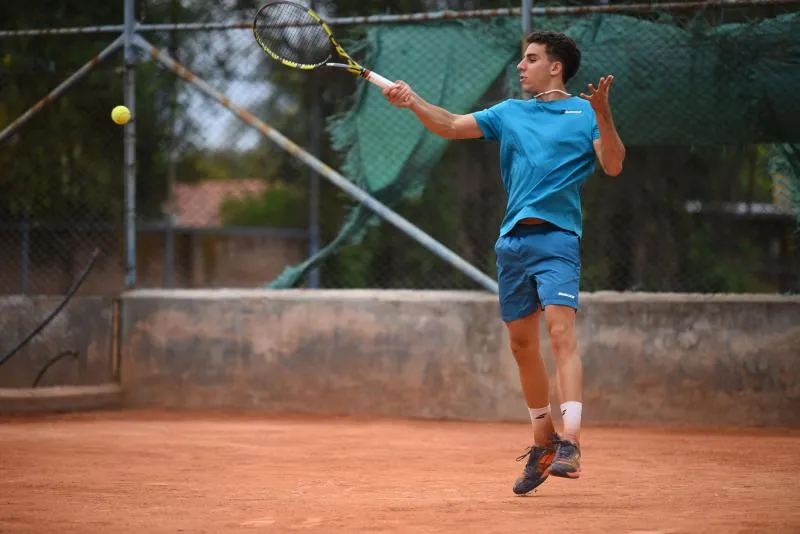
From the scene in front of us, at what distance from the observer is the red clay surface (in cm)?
420

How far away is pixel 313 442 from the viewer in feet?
22.1

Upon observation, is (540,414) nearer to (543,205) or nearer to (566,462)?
(566,462)

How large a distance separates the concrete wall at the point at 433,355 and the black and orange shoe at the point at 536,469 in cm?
263

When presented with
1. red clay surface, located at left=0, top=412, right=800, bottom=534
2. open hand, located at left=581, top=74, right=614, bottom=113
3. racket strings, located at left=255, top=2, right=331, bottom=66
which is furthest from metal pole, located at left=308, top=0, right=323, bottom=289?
open hand, located at left=581, top=74, right=614, bottom=113

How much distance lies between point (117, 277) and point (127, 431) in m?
4.68

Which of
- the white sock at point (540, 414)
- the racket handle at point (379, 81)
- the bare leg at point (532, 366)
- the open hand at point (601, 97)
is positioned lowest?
the white sock at point (540, 414)

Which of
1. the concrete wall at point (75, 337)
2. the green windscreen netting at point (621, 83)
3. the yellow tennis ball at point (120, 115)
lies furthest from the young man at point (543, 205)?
the concrete wall at point (75, 337)

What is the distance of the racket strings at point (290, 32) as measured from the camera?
7.99 meters

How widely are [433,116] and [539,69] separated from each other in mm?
517

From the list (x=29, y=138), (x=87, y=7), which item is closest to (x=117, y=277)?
(x=29, y=138)

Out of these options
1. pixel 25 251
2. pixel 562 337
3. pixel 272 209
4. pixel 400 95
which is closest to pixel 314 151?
pixel 25 251

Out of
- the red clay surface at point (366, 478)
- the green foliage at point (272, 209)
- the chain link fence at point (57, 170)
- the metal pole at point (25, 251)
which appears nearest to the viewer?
the red clay surface at point (366, 478)

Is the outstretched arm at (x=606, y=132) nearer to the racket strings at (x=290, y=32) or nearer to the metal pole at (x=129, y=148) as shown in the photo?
the racket strings at (x=290, y=32)

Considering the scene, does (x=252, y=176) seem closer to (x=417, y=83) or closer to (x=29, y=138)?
(x=29, y=138)
